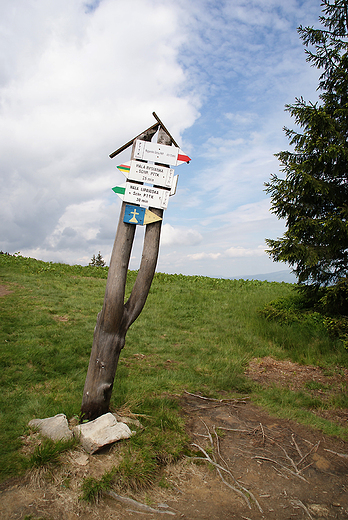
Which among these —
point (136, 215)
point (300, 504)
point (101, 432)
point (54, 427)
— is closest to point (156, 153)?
point (136, 215)

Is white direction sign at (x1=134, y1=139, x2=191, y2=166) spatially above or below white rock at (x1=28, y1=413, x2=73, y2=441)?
above

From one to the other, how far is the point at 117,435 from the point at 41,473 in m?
0.84

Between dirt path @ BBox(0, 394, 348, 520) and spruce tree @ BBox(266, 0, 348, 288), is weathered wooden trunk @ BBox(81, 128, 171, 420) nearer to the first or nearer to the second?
dirt path @ BBox(0, 394, 348, 520)

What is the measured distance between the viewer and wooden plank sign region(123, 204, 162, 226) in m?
4.34

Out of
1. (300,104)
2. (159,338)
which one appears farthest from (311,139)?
(159,338)

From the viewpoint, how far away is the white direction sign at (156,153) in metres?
4.50

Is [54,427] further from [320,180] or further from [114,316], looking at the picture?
[320,180]

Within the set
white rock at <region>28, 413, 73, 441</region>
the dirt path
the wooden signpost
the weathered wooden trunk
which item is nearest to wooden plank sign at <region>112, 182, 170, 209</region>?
the wooden signpost

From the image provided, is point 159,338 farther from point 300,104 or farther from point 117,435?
point 300,104

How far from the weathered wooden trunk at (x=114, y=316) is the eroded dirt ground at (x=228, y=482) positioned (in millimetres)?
760

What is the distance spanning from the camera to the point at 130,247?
4434mm

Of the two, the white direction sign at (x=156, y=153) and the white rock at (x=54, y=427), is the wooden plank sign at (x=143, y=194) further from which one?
the white rock at (x=54, y=427)

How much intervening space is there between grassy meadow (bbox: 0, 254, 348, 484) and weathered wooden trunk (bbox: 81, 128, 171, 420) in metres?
0.37

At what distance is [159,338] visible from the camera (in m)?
9.45
